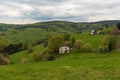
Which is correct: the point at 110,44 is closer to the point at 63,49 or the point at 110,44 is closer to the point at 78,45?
the point at 78,45

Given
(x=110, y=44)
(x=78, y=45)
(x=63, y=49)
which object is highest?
(x=110, y=44)

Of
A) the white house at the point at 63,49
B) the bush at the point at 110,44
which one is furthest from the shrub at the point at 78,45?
the bush at the point at 110,44

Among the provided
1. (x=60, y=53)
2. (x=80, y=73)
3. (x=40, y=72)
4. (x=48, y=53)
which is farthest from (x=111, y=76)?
(x=60, y=53)

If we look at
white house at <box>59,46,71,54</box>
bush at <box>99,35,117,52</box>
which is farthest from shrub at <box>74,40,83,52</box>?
bush at <box>99,35,117,52</box>

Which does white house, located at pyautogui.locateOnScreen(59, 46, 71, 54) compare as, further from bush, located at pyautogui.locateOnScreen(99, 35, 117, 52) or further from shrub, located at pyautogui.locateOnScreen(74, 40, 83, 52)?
bush, located at pyautogui.locateOnScreen(99, 35, 117, 52)

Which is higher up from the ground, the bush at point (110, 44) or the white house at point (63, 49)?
the bush at point (110, 44)

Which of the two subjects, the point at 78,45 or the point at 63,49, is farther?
the point at 78,45

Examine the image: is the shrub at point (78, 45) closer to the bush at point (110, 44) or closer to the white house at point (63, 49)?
the white house at point (63, 49)

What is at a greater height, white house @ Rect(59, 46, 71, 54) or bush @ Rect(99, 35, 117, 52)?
bush @ Rect(99, 35, 117, 52)

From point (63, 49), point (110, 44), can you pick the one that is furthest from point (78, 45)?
point (110, 44)

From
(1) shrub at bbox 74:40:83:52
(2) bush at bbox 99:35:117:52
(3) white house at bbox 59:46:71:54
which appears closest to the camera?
(2) bush at bbox 99:35:117:52

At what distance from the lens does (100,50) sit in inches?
5172

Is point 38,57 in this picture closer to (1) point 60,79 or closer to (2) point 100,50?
(2) point 100,50

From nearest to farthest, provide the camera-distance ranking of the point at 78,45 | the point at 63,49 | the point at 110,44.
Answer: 1. the point at 110,44
2. the point at 63,49
3. the point at 78,45
